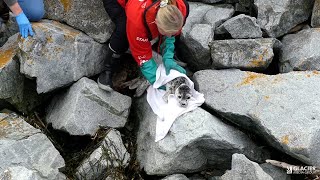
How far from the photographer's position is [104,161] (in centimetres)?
583

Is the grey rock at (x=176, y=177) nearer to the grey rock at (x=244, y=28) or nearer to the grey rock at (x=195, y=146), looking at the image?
the grey rock at (x=195, y=146)

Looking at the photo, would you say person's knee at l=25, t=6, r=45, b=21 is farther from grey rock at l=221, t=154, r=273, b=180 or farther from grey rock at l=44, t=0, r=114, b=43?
grey rock at l=221, t=154, r=273, b=180

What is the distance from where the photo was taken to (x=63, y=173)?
229 inches

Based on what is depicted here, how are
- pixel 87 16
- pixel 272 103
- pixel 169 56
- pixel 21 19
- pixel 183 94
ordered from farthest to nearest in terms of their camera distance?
pixel 87 16
pixel 169 56
pixel 21 19
pixel 183 94
pixel 272 103

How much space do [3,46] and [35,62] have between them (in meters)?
0.77

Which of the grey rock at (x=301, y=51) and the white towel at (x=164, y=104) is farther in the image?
the grey rock at (x=301, y=51)

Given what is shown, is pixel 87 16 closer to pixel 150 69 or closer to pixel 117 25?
pixel 117 25

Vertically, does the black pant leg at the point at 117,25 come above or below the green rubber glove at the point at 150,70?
above

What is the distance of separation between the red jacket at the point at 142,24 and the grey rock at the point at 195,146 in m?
1.05

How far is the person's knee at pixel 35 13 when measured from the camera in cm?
639

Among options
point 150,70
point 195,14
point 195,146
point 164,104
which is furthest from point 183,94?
point 195,14

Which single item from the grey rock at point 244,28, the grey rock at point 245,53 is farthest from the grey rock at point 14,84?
A: the grey rock at point 244,28

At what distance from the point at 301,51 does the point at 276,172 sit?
1.94m

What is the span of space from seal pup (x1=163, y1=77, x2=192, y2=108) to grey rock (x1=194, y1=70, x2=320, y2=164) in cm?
30
